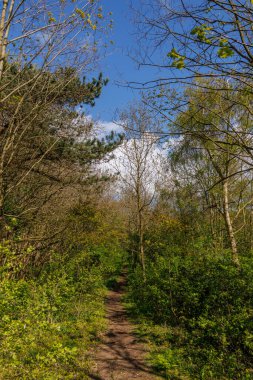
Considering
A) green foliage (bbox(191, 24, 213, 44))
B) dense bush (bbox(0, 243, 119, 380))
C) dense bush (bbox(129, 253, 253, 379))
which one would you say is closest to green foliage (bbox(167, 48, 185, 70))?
green foliage (bbox(191, 24, 213, 44))

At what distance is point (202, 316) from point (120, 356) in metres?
2.95

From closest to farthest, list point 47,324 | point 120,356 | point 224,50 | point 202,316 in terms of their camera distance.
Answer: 1. point 224,50
2. point 47,324
3. point 120,356
4. point 202,316

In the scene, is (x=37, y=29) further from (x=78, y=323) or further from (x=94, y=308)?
(x=94, y=308)

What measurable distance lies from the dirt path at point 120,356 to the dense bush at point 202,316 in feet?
1.41

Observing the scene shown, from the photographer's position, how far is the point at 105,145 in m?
12.1

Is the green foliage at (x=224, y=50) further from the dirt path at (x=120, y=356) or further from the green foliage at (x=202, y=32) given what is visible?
the dirt path at (x=120, y=356)

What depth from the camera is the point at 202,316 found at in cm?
953

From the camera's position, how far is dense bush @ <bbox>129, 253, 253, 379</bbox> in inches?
280

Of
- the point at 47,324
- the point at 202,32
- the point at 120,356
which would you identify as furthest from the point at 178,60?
the point at 120,356

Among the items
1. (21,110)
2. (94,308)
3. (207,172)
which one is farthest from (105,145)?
(207,172)

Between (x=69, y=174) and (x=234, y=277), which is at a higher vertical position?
(x=69, y=174)

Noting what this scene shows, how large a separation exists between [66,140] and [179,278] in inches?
251

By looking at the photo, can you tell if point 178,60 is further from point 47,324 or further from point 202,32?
point 47,324

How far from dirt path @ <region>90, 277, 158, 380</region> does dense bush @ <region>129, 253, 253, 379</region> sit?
1.41 feet
